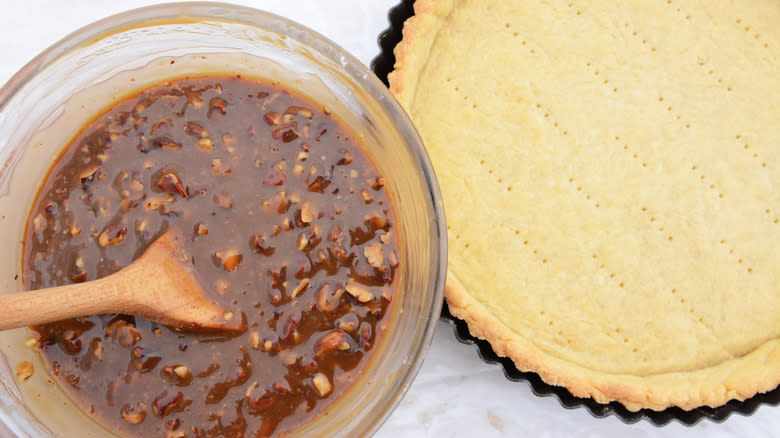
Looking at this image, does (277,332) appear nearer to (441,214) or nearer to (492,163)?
(441,214)

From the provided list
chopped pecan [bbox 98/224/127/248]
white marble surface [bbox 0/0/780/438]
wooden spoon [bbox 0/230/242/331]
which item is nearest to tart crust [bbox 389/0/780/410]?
white marble surface [bbox 0/0/780/438]

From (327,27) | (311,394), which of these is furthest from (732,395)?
(327,27)

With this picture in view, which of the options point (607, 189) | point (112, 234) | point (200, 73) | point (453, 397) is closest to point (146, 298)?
point (112, 234)

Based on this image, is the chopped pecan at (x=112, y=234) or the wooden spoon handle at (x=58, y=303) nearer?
the wooden spoon handle at (x=58, y=303)

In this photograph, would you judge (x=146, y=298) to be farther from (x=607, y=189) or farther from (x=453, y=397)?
(x=607, y=189)

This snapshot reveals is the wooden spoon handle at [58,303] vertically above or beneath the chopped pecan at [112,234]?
beneath

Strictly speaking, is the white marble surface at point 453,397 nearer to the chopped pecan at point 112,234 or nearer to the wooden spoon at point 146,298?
the wooden spoon at point 146,298

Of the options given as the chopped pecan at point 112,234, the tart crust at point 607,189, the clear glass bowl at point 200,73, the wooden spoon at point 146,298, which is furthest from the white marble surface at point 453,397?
the chopped pecan at point 112,234

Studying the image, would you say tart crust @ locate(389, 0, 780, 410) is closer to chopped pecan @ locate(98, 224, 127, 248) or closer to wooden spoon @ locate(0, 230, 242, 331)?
wooden spoon @ locate(0, 230, 242, 331)
